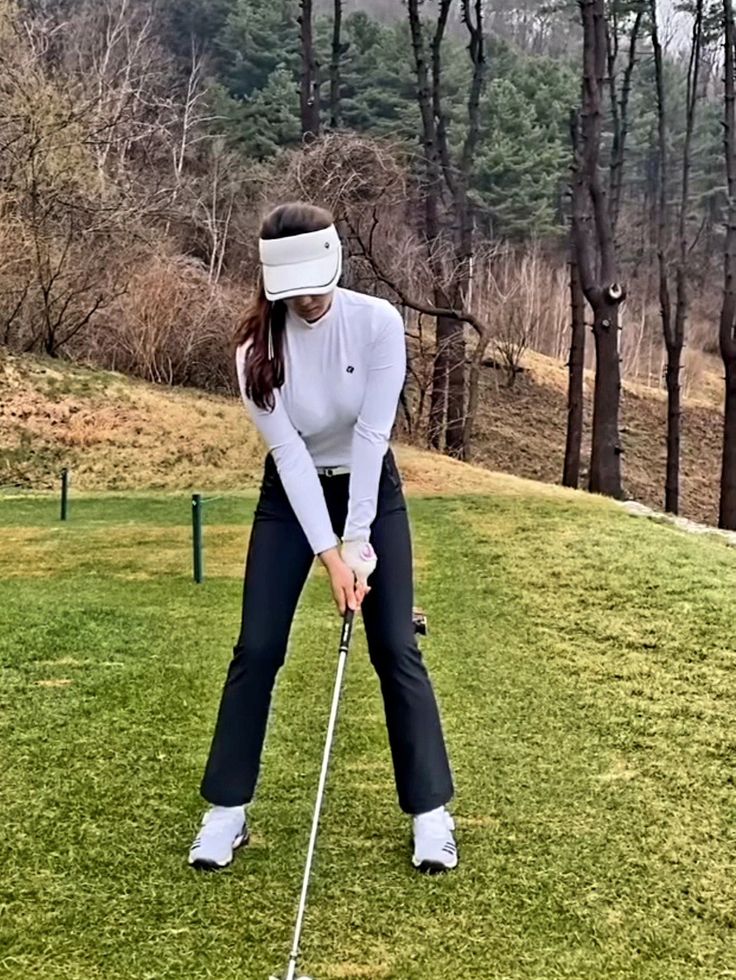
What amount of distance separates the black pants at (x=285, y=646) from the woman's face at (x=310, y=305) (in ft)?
1.24

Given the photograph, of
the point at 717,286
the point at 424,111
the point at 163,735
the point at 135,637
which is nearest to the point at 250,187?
the point at 424,111

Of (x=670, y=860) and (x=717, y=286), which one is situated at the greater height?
(x=717, y=286)

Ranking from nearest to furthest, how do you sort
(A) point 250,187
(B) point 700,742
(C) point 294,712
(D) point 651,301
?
(B) point 700,742, (C) point 294,712, (A) point 250,187, (D) point 651,301

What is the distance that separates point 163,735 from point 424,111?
14.8 metres

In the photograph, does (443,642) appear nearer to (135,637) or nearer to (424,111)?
(135,637)

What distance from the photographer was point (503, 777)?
3180mm

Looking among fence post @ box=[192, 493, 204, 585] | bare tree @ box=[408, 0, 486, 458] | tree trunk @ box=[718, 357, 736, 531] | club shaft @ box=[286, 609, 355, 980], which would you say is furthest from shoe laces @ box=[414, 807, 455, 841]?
bare tree @ box=[408, 0, 486, 458]

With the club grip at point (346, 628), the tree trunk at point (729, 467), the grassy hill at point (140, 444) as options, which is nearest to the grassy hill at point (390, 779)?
the club grip at point (346, 628)

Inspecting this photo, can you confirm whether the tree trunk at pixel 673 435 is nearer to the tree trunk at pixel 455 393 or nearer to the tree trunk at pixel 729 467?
the tree trunk at pixel 729 467

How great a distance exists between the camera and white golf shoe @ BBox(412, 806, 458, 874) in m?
2.53

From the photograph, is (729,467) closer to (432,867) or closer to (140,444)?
(140,444)

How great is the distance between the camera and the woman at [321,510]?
2473 mm

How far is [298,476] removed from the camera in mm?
2480

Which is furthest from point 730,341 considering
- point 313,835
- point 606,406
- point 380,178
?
point 313,835
